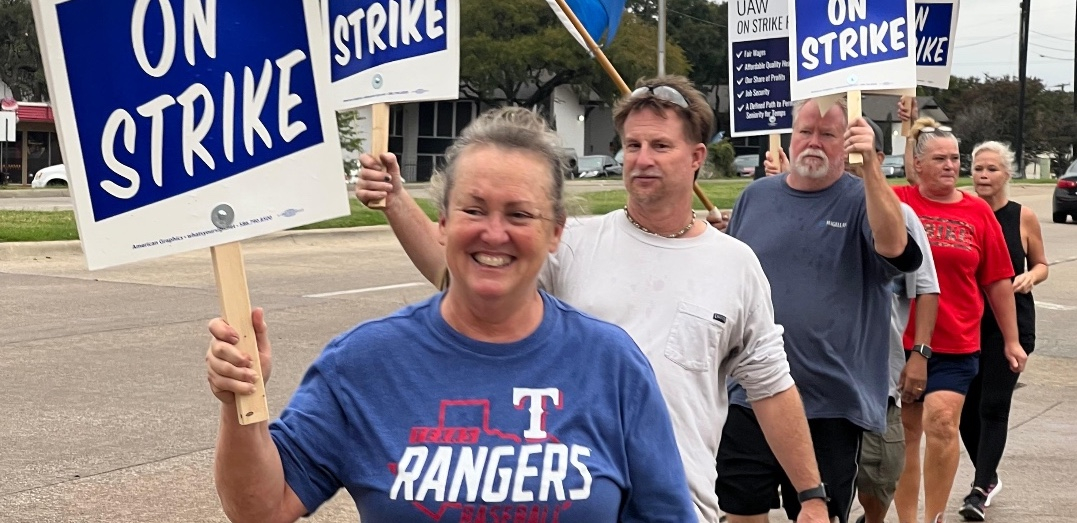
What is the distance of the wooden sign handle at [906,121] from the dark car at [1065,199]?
26.4 meters

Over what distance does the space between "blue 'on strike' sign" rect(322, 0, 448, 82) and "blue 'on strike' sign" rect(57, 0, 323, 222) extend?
2.61 meters

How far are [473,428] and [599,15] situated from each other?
463 cm

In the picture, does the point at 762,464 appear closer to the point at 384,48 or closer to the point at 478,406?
the point at 384,48

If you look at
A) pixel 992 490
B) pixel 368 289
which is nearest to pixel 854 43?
pixel 992 490

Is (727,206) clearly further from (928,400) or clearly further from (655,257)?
(655,257)

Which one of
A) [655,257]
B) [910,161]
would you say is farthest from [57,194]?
[655,257]

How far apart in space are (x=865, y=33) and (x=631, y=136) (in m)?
1.75

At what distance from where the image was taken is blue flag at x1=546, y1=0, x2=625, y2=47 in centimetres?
693

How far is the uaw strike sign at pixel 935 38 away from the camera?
7.86 m

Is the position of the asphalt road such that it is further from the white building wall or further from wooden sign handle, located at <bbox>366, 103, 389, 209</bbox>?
the white building wall

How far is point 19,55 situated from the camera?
199 ft

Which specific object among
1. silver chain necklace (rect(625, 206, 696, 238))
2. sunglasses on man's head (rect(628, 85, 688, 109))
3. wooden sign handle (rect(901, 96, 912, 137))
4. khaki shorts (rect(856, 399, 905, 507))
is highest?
sunglasses on man's head (rect(628, 85, 688, 109))

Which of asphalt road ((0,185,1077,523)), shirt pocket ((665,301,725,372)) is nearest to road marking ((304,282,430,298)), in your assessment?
asphalt road ((0,185,1077,523))

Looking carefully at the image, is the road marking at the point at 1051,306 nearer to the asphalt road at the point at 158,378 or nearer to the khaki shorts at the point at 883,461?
the asphalt road at the point at 158,378
